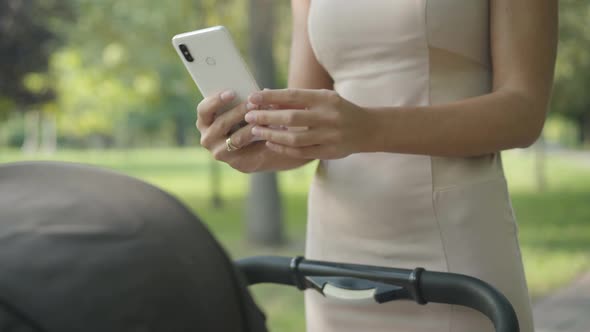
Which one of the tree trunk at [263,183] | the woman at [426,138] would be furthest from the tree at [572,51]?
the woman at [426,138]

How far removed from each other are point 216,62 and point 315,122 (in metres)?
0.26

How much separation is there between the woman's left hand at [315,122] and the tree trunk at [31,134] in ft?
154

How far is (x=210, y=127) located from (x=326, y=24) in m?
0.34

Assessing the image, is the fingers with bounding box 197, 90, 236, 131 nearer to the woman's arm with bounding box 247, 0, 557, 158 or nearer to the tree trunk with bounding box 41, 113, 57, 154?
the woman's arm with bounding box 247, 0, 557, 158

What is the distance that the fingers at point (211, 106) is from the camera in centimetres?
159

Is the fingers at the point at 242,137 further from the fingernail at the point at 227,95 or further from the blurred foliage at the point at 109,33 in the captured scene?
the blurred foliage at the point at 109,33

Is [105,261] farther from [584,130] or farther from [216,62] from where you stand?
[584,130]

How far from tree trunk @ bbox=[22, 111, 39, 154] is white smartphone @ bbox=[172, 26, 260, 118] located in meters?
46.8

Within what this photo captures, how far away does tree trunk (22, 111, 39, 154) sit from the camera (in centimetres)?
4775

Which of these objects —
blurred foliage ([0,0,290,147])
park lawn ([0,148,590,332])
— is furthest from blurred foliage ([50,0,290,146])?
park lawn ([0,148,590,332])

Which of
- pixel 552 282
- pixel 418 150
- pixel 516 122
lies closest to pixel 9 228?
pixel 418 150

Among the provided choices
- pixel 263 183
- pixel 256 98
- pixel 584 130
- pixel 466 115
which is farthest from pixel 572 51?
pixel 584 130

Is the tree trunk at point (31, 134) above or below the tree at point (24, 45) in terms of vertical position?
below

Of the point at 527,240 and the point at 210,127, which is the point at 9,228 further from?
the point at 527,240
